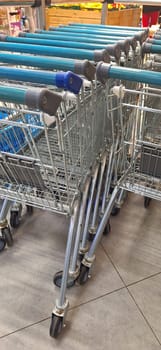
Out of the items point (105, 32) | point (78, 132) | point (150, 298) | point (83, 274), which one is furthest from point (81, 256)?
point (105, 32)

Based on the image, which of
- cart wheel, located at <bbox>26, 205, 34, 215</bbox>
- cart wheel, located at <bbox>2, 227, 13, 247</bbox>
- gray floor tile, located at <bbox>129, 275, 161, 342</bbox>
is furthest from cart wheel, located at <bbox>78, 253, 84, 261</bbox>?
cart wheel, located at <bbox>26, 205, 34, 215</bbox>

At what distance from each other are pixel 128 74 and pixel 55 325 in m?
0.85

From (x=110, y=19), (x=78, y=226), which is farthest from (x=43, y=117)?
(x=110, y=19)

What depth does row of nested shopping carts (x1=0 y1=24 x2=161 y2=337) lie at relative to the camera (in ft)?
2.54

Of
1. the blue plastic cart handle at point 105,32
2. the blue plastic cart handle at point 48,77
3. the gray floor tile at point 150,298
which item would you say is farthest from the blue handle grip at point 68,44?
the gray floor tile at point 150,298

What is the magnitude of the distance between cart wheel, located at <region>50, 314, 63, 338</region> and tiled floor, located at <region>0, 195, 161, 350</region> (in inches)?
1.1

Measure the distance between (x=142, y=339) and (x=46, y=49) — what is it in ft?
3.48

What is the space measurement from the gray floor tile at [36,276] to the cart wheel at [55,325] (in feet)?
0.28

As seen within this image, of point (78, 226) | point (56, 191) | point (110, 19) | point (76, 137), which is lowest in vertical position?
point (78, 226)

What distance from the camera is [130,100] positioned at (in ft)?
3.95

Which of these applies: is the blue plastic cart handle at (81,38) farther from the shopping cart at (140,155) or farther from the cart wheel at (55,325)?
the cart wheel at (55,325)

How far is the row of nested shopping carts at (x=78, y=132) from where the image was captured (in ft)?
2.54

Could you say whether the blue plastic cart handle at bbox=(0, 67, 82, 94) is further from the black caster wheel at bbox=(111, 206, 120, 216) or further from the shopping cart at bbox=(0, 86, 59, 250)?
the black caster wheel at bbox=(111, 206, 120, 216)

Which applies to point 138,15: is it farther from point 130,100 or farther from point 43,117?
point 43,117
